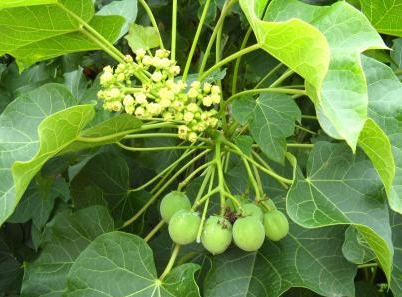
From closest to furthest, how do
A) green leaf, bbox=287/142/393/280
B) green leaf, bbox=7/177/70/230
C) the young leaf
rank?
green leaf, bbox=287/142/393/280, the young leaf, green leaf, bbox=7/177/70/230

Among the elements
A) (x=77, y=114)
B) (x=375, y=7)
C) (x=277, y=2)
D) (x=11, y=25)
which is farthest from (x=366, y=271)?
(x=11, y=25)

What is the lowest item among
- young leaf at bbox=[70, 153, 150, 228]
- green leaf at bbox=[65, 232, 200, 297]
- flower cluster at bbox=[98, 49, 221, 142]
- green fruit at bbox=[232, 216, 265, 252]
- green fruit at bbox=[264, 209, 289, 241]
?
young leaf at bbox=[70, 153, 150, 228]

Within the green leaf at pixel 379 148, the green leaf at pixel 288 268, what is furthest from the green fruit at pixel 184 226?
the green leaf at pixel 379 148

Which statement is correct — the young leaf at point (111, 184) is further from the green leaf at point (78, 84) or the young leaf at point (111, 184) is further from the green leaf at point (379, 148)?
the green leaf at point (379, 148)

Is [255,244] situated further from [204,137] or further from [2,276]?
[2,276]

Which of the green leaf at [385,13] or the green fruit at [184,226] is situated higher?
the green leaf at [385,13]

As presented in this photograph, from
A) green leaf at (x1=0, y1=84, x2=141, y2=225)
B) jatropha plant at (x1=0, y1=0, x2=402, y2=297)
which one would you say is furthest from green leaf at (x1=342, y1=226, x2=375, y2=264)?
green leaf at (x1=0, y1=84, x2=141, y2=225)

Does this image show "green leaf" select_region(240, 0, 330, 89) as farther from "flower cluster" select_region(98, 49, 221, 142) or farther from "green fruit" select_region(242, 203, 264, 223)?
"green fruit" select_region(242, 203, 264, 223)

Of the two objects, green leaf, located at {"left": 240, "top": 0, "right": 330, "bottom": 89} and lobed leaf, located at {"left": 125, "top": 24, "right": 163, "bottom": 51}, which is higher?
green leaf, located at {"left": 240, "top": 0, "right": 330, "bottom": 89}
